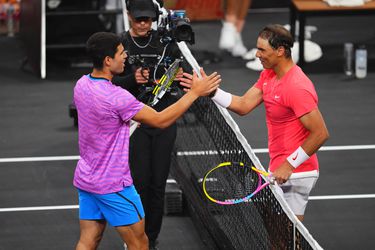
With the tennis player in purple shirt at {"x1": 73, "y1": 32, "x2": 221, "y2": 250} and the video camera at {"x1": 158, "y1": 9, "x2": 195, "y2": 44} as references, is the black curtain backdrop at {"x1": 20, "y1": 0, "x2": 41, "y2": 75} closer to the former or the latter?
the video camera at {"x1": 158, "y1": 9, "x2": 195, "y2": 44}

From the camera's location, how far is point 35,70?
1430cm

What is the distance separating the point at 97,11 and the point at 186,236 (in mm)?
6537

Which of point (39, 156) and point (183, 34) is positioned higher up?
point (183, 34)

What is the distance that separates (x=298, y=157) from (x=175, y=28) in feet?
4.69

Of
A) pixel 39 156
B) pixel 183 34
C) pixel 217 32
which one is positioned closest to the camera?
pixel 183 34

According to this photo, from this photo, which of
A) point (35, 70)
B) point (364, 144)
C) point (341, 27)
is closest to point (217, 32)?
point (341, 27)

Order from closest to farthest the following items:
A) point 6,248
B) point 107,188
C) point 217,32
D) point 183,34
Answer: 1. point 107,188
2. point 183,34
3. point 6,248
4. point 217,32

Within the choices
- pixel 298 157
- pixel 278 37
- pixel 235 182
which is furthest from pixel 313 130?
pixel 235 182

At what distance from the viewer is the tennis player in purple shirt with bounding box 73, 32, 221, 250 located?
20.8 feet

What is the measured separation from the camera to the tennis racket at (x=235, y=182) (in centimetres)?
659

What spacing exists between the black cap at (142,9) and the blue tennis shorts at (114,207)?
1424mm

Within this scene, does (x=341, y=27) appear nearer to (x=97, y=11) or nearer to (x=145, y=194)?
(x=97, y=11)

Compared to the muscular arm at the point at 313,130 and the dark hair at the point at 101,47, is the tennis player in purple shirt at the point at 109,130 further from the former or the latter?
the muscular arm at the point at 313,130

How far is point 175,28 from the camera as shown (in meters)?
7.28
